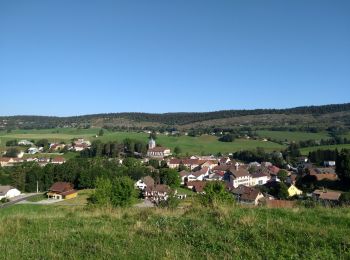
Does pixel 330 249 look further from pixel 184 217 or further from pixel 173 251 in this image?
pixel 184 217

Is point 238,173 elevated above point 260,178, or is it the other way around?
point 238,173

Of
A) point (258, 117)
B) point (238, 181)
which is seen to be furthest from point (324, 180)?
point (258, 117)

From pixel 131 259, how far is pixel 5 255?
200 cm

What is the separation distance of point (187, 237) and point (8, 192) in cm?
6052

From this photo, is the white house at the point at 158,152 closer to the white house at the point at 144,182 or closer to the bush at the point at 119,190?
the white house at the point at 144,182

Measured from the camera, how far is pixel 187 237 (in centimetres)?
634

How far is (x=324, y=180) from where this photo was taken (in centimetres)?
5872

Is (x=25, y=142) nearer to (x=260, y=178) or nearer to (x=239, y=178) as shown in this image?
(x=239, y=178)

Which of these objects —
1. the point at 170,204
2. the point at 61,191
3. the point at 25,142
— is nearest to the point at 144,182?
the point at 61,191

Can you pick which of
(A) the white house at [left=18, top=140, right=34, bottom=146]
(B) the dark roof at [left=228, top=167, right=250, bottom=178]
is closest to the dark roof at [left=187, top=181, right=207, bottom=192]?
(B) the dark roof at [left=228, top=167, right=250, bottom=178]

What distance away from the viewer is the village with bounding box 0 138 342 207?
5019 centimetres

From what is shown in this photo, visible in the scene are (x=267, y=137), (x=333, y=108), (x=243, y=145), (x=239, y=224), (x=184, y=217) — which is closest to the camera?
(x=239, y=224)

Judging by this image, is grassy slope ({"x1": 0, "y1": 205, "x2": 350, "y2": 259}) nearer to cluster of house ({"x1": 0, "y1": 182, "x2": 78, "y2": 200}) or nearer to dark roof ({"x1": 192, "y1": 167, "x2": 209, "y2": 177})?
cluster of house ({"x1": 0, "y1": 182, "x2": 78, "y2": 200})

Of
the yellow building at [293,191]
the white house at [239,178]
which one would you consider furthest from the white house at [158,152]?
the yellow building at [293,191]
